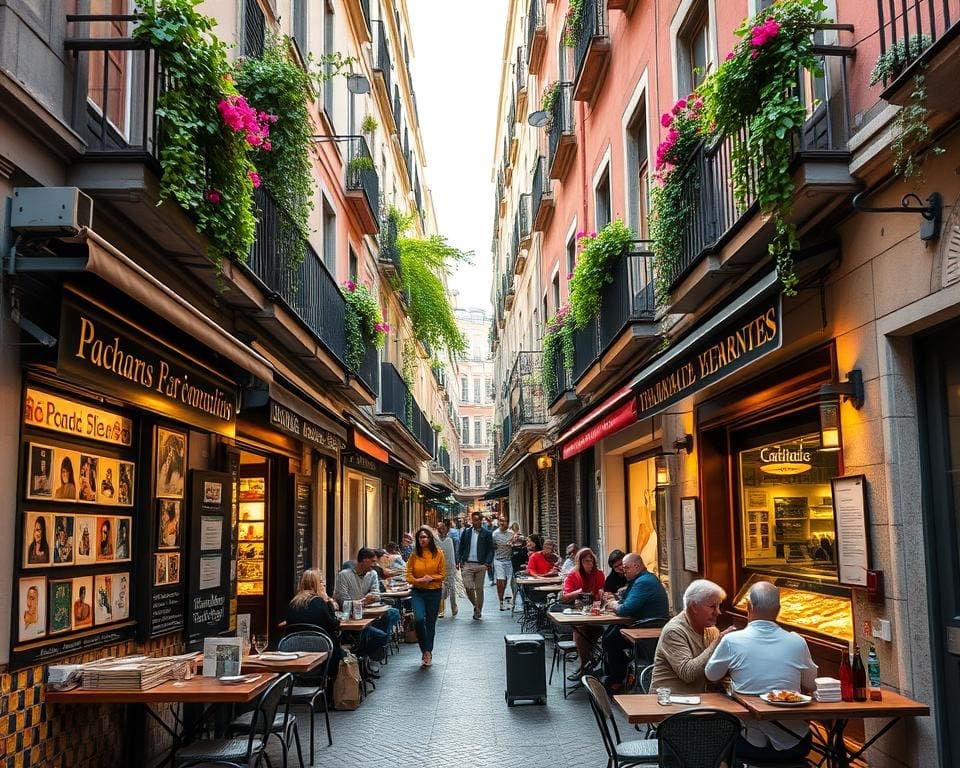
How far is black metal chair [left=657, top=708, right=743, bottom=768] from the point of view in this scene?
5.09m

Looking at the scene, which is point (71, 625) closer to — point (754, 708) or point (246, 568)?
point (754, 708)

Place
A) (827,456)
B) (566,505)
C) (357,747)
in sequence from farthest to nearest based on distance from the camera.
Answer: (566,505)
(357,747)
(827,456)

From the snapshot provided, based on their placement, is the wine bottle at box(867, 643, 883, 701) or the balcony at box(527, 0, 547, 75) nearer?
the wine bottle at box(867, 643, 883, 701)

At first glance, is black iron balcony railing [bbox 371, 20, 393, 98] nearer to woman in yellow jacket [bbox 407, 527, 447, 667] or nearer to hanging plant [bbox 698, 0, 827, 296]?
woman in yellow jacket [bbox 407, 527, 447, 667]

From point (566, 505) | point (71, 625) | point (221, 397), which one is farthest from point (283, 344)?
point (566, 505)

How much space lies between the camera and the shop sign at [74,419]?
586cm

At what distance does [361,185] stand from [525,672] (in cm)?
1077

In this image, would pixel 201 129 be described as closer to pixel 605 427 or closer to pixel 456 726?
pixel 456 726

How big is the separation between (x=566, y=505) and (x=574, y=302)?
8.88 meters

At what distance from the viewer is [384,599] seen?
45.7 ft

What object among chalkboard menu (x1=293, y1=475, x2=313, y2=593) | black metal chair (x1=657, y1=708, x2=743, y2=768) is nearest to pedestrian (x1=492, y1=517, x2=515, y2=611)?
chalkboard menu (x1=293, y1=475, x2=313, y2=593)

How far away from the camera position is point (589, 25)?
14492 mm

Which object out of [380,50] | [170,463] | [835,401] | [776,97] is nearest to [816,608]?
[835,401]

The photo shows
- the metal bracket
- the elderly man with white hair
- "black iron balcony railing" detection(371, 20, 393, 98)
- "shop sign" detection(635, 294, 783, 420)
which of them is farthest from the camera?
"black iron balcony railing" detection(371, 20, 393, 98)
